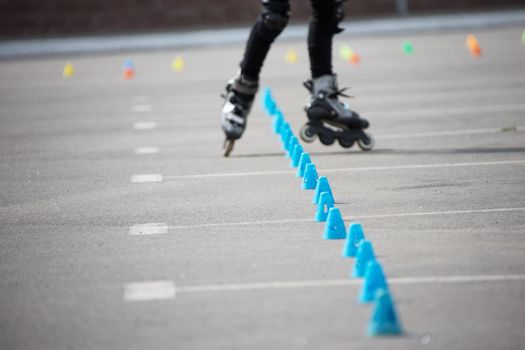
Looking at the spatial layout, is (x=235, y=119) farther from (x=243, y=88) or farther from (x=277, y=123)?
(x=277, y=123)

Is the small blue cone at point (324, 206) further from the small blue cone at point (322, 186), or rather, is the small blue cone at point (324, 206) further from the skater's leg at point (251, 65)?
the skater's leg at point (251, 65)

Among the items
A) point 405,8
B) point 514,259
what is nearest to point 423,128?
point 514,259

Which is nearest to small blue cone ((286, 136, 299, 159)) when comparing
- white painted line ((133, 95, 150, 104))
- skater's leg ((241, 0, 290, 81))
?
skater's leg ((241, 0, 290, 81))

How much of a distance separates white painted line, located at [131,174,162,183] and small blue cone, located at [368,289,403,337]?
15.8ft

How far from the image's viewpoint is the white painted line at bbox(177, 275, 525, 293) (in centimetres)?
564

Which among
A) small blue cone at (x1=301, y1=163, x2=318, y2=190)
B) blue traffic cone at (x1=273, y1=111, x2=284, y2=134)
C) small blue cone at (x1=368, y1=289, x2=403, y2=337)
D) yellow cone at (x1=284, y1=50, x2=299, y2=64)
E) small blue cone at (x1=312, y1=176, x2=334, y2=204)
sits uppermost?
small blue cone at (x1=368, y1=289, x2=403, y2=337)

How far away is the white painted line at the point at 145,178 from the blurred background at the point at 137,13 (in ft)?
81.7

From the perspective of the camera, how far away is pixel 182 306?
534 cm

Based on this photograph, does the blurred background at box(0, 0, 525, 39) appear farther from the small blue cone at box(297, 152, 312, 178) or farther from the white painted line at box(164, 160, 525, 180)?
the small blue cone at box(297, 152, 312, 178)

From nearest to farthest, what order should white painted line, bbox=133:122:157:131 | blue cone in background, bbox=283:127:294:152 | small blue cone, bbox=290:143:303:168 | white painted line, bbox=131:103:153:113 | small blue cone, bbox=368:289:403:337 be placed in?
small blue cone, bbox=368:289:403:337
small blue cone, bbox=290:143:303:168
blue cone in background, bbox=283:127:294:152
white painted line, bbox=133:122:157:131
white painted line, bbox=131:103:153:113

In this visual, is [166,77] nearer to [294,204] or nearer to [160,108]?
[160,108]

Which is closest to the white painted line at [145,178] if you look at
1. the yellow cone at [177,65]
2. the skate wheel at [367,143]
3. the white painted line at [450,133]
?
the skate wheel at [367,143]

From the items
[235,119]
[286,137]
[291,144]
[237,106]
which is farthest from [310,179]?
[286,137]

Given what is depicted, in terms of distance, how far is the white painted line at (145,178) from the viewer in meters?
9.34
